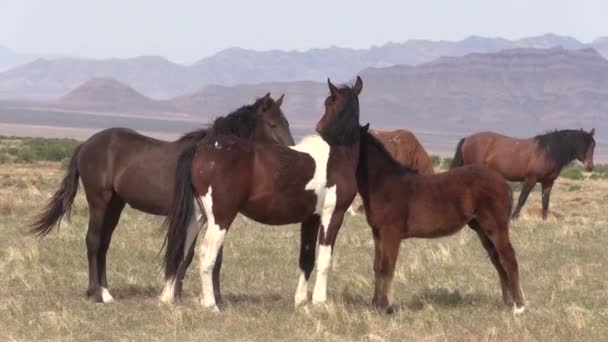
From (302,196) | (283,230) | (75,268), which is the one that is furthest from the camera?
(283,230)

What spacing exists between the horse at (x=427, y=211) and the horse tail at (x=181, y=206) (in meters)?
1.47

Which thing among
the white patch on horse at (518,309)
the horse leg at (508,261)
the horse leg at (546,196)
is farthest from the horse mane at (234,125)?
the horse leg at (546,196)

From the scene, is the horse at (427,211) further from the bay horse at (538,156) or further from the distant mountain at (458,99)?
the distant mountain at (458,99)

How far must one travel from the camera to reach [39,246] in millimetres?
11062

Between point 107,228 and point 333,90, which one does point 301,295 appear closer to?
point 333,90

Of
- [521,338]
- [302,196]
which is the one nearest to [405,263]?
[302,196]

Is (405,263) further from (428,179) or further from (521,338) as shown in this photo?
(521,338)

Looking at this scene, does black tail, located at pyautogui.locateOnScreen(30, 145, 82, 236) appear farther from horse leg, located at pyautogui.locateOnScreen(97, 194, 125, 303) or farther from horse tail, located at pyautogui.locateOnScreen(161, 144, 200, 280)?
horse tail, located at pyautogui.locateOnScreen(161, 144, 200, 280)

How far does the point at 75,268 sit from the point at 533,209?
11059 mm

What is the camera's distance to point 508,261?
8.23 meters

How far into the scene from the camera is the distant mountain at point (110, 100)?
548 feet

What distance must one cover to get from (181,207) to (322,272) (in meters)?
1.31

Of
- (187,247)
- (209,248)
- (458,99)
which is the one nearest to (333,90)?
(209,248)

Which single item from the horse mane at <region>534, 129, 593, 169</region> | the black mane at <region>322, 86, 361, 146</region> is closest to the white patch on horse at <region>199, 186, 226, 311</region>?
the black mane at <region>322, 86, 361, 146</region>
